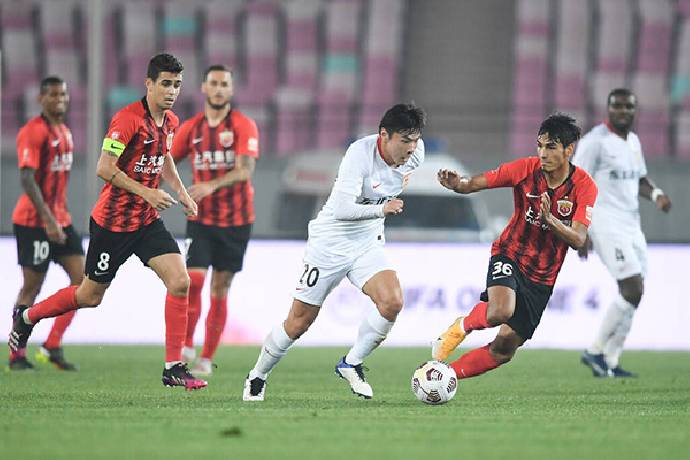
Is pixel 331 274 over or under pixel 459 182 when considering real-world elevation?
under

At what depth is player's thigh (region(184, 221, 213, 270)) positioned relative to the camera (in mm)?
10258

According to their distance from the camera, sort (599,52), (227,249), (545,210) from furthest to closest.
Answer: (599,52) < (227,249) < (545,210)

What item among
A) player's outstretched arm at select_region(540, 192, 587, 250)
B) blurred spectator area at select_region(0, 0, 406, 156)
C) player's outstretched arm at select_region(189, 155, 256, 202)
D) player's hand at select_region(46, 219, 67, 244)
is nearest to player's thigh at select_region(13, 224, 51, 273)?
player's hand at select_region(46, 219, 67, 244)

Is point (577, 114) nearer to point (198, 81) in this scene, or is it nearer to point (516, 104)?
point (516, 104)

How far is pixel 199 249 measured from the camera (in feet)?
33.7

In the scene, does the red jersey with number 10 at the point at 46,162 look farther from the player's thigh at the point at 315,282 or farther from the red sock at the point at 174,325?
the player's thigh at the point at 315,282

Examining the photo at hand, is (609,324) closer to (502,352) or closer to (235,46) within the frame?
(502,352)

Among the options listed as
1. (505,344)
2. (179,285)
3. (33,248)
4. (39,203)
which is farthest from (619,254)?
(33,248)

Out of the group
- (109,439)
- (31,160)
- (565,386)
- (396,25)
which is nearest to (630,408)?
(565,386)

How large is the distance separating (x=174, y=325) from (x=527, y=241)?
2120mm

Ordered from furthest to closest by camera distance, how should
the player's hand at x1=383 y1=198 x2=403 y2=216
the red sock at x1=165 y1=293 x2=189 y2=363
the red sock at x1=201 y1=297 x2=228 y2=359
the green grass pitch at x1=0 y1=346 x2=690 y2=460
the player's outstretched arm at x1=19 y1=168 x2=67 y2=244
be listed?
the red sock at x1=201 y1=297 x2=228 y2=359
the player's outstretched arm at x1=19 y1=168 x2=67 y2=244
the red sock at x1=165 y1=293 x2=189 y2=363
the player's hand at x1=383 y1=198 x2=403 y2=216
the green grass pitch at x1=0 y1=346 x2=690 y2=460

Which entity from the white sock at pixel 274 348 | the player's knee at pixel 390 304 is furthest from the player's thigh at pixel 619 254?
the white sock at pixel 274 348

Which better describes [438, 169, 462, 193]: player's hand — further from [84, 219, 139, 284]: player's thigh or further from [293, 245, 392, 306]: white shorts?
[84, 219, 139, 284]: player's thigh

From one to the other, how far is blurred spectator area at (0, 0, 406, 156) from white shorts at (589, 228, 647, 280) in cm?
1259
